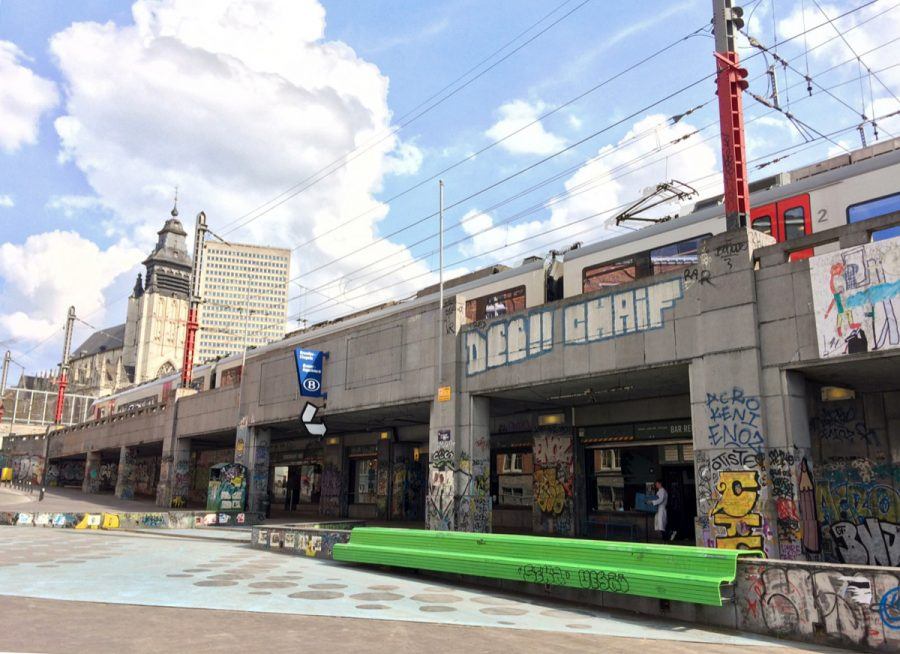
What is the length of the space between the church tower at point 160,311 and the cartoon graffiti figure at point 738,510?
137985mm

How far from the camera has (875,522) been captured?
1502 centimetres

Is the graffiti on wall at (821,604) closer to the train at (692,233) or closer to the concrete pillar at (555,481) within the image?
the train at (692,233)

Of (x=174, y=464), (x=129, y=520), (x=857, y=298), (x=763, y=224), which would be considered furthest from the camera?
(x=174, y=464)

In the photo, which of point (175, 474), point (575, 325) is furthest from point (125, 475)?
point (575, 325)

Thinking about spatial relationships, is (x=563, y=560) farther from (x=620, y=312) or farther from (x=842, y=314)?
(x=620, y=312)

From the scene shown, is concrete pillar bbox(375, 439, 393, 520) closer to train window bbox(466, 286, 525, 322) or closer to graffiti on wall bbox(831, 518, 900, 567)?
train window bbox(466, 286, 525, 322)

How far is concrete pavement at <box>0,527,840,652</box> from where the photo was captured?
29.0 ft

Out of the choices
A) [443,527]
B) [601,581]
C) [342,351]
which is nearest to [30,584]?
[601,581]

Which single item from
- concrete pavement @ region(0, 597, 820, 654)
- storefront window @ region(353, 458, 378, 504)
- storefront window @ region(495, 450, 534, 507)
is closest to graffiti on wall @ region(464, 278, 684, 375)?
storefront window @ region(495, 450, 534, 507)

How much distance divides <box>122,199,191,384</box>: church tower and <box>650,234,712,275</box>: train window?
135 m

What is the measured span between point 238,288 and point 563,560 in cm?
15947

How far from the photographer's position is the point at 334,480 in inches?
1378

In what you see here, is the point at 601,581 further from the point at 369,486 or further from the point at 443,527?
the point at 369,486

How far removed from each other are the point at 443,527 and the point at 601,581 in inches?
404
